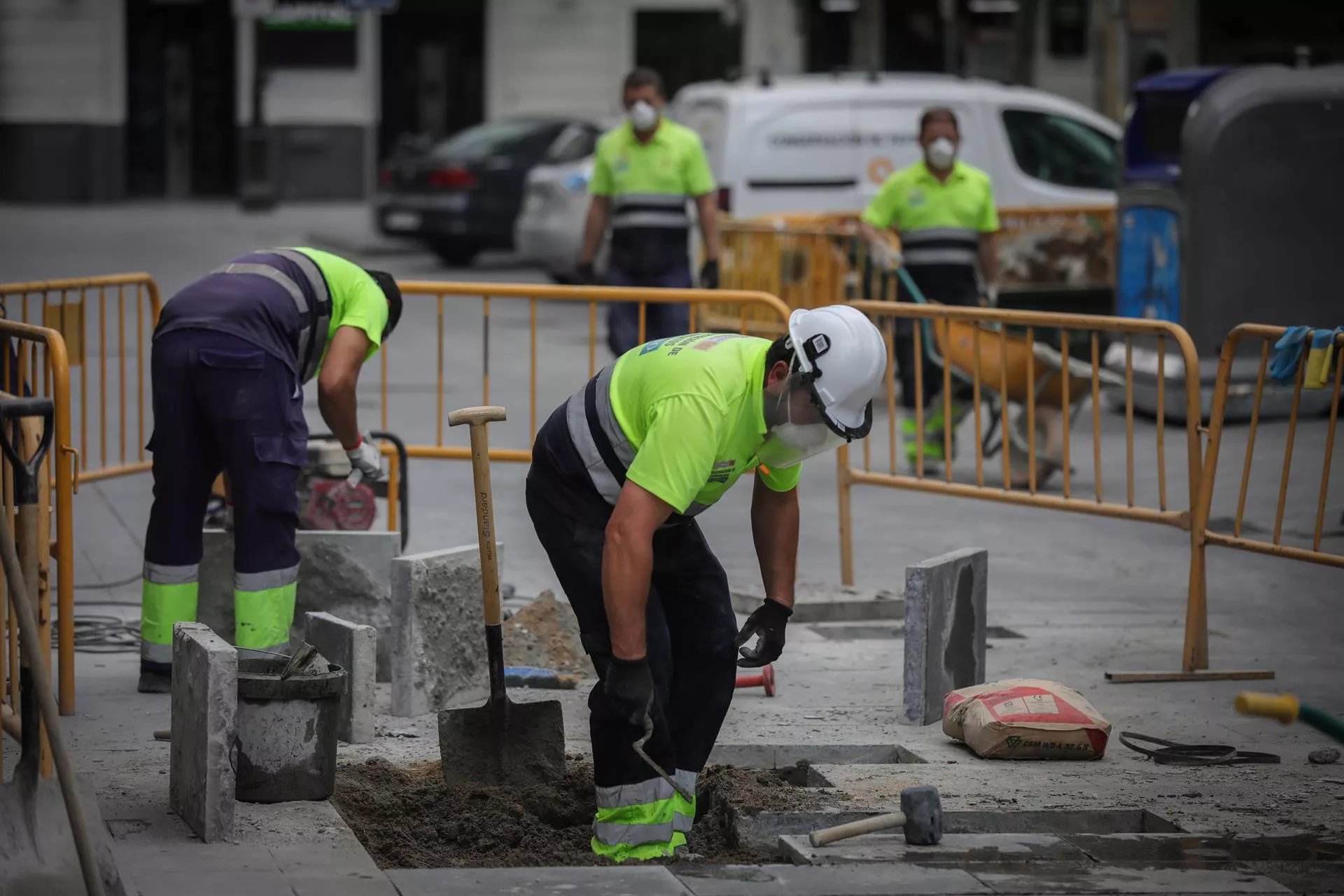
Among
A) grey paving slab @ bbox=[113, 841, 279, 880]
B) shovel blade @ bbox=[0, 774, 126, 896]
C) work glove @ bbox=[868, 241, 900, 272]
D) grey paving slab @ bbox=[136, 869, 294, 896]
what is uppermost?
work glove @ bbox=[868, 241, 900, 272]

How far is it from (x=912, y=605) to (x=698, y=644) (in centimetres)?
127

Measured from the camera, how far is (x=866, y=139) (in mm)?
15828

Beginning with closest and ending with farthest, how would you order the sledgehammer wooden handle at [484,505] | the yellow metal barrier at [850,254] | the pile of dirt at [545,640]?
the sledgehammer wooden handle at [484,505] → the pile of dirt at [545,640] → the yellow metal barrier at [850,254]

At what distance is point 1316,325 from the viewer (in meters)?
12.3

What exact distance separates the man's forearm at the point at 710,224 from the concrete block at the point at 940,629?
530 cm

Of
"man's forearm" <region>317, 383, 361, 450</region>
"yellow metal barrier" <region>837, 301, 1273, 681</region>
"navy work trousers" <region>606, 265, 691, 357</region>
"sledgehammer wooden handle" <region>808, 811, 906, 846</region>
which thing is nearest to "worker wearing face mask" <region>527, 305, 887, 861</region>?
"sledgehammer wooden handle" <region>808, 811, 906, 846</region>

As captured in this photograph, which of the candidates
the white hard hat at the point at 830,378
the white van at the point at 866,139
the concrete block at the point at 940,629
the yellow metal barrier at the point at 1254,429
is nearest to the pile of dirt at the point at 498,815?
the concrete block at the point at 940,629

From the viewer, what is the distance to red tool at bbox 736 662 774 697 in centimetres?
668

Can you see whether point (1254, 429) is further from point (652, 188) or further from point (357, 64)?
point (357, 64)

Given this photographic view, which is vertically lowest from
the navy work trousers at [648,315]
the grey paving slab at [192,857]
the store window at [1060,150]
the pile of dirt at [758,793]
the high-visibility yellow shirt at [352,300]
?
the pile of dirt at [758,793]

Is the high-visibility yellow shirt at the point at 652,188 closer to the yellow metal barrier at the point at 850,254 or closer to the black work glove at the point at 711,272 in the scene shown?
the black work glove at the point at 711,272

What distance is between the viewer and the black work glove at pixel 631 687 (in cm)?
479

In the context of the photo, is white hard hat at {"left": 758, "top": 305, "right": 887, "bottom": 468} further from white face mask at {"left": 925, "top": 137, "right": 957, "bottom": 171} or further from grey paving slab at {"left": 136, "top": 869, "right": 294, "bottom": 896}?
white face mask at {"left": 925, "top": 137, "right": 957, "bottom": 171}

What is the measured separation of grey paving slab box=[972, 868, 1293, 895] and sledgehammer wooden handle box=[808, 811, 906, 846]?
27 centimetres
